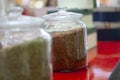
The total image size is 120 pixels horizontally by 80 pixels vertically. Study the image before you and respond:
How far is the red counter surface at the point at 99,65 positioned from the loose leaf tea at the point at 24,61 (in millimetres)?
163

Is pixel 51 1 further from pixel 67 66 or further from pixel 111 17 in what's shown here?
pixel 67 66

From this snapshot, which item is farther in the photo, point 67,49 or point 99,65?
point 99,65

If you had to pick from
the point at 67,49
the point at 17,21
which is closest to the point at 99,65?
the point at 67,49

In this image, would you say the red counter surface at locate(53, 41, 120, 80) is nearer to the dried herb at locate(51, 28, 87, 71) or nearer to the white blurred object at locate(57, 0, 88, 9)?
the dried herb at locate(51, 28, 87, 71)

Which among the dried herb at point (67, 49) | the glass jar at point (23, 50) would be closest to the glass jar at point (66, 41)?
the dried herb at point (67, 49)

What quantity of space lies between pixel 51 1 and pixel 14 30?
1.17 metres

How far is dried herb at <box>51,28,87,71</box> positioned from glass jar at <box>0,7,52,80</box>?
0.15 m

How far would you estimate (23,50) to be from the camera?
1.37 ft

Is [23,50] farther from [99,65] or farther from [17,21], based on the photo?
[99,65]

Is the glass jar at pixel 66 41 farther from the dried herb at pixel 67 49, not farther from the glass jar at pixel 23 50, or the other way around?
the glass jar at pixel 23 50

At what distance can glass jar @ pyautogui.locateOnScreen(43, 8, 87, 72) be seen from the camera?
617 mm

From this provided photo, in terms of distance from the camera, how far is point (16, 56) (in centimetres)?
41

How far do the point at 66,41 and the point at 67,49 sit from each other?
2cm

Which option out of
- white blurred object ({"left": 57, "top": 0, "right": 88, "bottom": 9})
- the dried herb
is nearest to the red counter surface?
the dried herb
